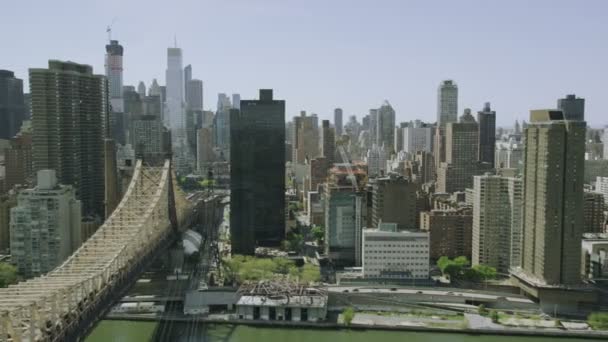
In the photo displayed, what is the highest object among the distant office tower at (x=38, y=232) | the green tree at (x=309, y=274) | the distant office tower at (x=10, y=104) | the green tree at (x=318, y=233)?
the distant office tower at (x=10, y=104)

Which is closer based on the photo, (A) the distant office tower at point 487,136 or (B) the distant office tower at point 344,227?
(B) the distant office tower at point 344,227

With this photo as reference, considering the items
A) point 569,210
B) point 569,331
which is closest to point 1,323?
point 569,331

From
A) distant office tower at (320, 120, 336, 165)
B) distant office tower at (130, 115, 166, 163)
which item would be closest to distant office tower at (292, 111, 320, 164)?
distant office tower at (320, 120, 336, 165)

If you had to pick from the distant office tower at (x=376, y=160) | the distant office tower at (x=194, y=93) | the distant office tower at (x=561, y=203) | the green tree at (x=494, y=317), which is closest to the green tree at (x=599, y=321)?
the distant office tower at (x=561, y=203)

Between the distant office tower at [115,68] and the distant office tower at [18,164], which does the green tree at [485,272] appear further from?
the distant office tower at [115,68]

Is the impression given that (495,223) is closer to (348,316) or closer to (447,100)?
(348,316)

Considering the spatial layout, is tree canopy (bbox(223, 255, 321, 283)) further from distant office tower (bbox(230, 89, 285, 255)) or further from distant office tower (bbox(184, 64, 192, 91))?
distant office tower (bbox(184, 64, 192, 91))
